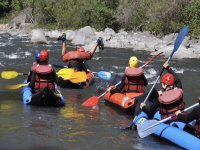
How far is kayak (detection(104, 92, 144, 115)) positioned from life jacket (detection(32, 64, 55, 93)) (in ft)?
3.93

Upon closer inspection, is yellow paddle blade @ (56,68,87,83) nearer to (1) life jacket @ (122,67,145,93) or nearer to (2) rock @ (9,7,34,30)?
(1) life jacket @ (122,67,145,93)

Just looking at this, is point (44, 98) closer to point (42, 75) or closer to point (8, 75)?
point (42, 75)

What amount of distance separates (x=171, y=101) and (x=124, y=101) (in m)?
2.07

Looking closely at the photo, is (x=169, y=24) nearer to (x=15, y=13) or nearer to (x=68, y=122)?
(x=68, y=122)

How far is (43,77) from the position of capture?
8.60 m

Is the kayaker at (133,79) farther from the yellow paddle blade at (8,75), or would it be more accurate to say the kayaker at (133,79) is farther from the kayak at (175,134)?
the yellow paddle blade at (8,75)

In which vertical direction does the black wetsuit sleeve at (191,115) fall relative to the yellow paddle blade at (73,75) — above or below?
above

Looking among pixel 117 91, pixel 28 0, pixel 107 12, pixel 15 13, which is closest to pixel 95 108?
pixel 117 91

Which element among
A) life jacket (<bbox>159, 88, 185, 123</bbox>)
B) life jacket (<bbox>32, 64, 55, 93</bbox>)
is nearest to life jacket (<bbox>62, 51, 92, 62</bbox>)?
life jacket (<bbox>32, 64, 55, 93</bbox>)

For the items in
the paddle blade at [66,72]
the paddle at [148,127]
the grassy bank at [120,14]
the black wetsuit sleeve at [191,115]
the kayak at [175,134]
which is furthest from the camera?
the grassy bank at [120,14]

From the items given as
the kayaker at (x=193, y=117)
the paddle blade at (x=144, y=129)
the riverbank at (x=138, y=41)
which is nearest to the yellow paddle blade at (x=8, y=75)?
the paddle blade at (x=144, y=129)

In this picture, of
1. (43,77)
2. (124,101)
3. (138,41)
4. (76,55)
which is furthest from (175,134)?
(138,41)

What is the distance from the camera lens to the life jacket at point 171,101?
20.9 feet

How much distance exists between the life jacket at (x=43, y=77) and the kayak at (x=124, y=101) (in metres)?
1.20
